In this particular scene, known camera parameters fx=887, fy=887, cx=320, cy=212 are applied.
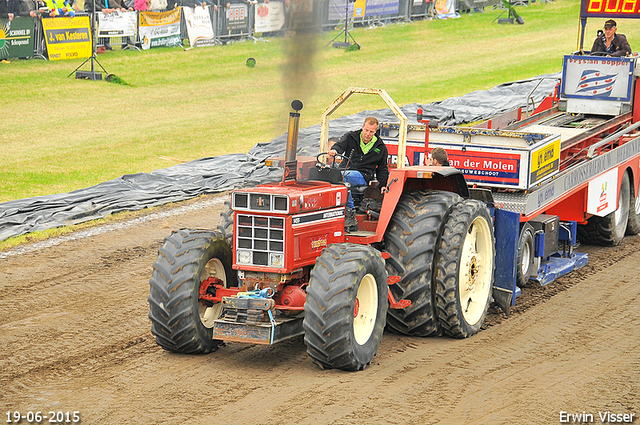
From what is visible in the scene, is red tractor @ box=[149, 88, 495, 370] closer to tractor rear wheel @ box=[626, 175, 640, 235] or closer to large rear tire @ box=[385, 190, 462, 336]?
A: large rear tire @ box=[385, 190, 462, 336]

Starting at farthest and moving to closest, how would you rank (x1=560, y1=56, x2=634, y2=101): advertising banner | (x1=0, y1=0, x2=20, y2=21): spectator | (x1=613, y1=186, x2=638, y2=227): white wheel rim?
(x1=0, y1=0, x2=20, y2=21): spectator → (x1=560, y1=56, x2=634, y2=101): advertising banner → (x1=613, y1=186, x2=638, y2=227): white wheel rim

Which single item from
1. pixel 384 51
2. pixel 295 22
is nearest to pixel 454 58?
pixel 384 51

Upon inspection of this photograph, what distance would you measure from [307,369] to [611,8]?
1048cm

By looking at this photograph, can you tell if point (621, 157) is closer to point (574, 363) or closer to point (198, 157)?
point (574, 363)

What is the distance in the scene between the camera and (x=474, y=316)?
8711 mm

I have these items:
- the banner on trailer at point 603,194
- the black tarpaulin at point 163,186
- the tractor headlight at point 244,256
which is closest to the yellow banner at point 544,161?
the banner on trailer at point 603,194

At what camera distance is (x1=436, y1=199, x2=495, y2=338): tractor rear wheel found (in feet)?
26.5

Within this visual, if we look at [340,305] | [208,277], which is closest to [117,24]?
[208,277]

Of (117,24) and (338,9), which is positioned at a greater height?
(338,9)

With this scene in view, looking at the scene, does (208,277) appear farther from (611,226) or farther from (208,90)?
(208,90)

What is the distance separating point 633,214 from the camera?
12.8 metres

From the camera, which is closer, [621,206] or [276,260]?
[276,260]

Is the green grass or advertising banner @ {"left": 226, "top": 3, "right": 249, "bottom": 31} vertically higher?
advertising banner @ {"left": 226, "top": 3, "right": 249, "bottom": 31}

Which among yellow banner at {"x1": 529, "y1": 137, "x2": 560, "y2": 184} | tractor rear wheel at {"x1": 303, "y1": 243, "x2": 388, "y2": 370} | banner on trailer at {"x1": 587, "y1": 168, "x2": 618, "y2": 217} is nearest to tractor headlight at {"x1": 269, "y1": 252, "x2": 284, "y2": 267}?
tractor rear wheel at {"x1": 303, "y1": 243, "x2": 388, "y2": 370}
